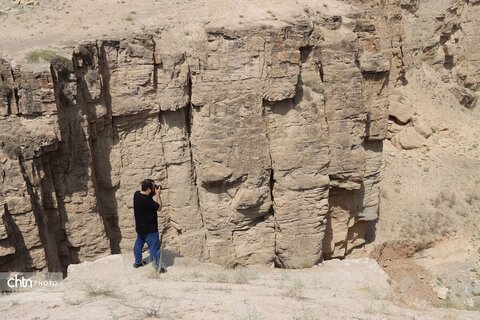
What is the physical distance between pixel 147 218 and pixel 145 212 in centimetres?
14

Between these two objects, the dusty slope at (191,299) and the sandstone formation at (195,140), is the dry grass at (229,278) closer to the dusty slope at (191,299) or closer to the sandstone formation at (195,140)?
the dusty slope at (191,299)

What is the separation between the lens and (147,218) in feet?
31.9

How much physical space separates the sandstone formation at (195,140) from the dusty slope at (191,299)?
2.69m

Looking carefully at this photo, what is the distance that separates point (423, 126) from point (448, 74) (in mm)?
4488

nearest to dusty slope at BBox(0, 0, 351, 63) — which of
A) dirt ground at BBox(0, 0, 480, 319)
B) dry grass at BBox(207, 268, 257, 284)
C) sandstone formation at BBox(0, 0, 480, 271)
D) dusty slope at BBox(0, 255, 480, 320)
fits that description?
dirt ground at BBox(0, 0, 480, 319)

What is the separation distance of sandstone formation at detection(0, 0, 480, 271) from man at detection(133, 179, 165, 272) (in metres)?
3.04

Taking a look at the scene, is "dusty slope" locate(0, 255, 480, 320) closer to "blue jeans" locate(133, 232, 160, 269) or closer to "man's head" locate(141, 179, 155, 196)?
"blue jeans" locate(133, 232, 160, 269)

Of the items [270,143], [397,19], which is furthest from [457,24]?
[270,143]

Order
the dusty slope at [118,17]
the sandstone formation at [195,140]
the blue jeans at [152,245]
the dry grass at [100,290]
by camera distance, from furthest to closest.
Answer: the dusty slope at [118,17] < the sandstone formation at [195,140] < the blue jeans at [152,245] < the dry grass at [100,290]

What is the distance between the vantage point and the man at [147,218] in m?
9.55

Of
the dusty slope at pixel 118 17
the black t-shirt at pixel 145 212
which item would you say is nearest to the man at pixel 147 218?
the black t-shirt at pixel 145 212

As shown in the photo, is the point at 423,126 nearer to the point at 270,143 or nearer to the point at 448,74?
the point at 448,74

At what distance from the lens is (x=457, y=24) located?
25.0m

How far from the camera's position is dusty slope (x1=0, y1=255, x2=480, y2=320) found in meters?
7.66
